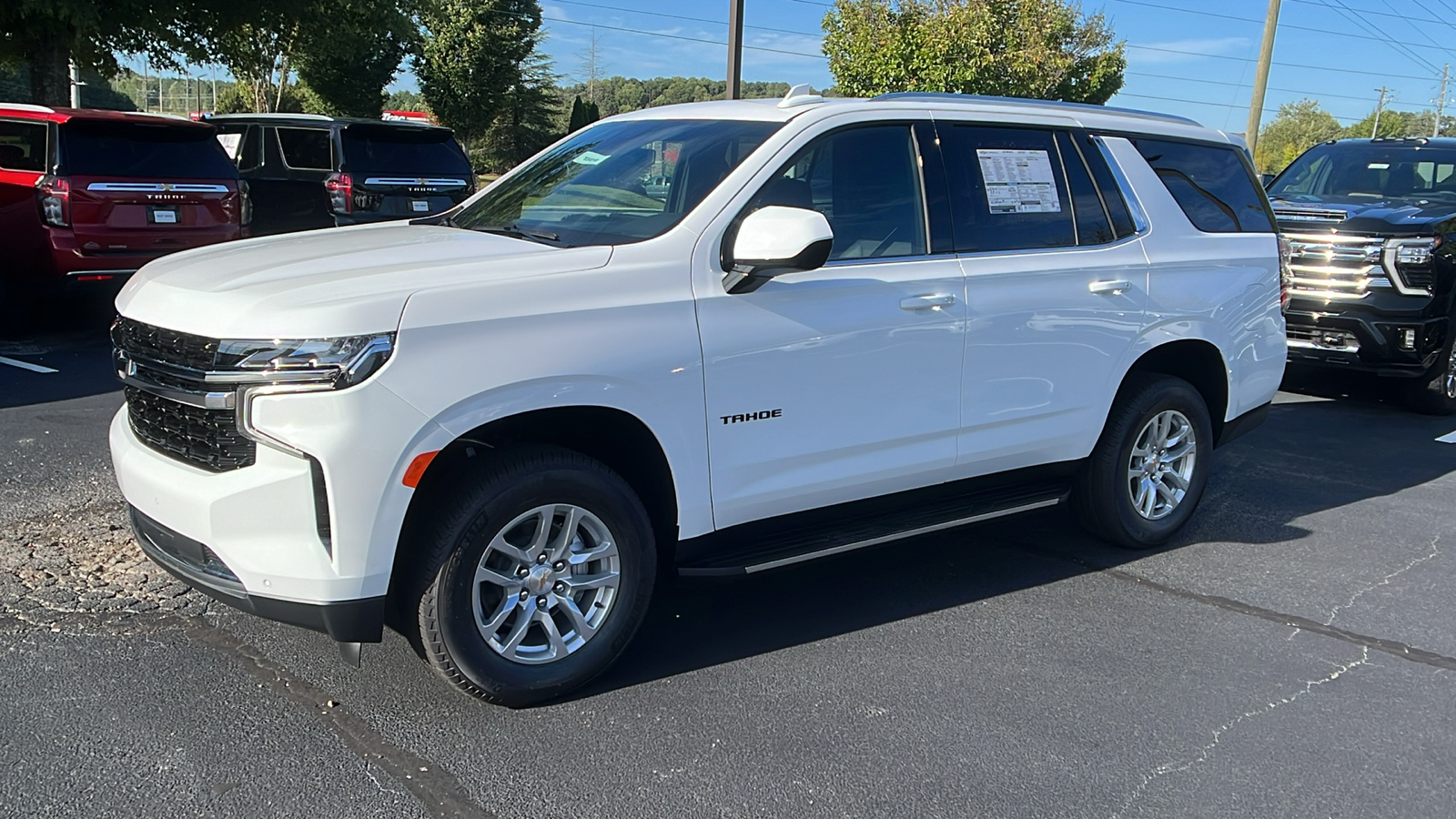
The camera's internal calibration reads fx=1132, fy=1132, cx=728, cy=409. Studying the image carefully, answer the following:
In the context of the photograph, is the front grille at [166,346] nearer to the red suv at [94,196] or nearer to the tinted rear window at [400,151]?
the red suv at [94,196]

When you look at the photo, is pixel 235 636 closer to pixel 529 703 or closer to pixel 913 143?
pixel 529 703

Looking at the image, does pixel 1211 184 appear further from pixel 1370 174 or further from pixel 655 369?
pixel 1370 174

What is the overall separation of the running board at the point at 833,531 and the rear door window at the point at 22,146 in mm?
→ 7898

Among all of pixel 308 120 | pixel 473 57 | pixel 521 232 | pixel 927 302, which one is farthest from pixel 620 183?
pixel 473 57

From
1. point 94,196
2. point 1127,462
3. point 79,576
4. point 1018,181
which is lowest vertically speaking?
point 79,576

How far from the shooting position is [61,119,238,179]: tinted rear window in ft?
29.2

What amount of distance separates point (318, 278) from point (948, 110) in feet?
8.29

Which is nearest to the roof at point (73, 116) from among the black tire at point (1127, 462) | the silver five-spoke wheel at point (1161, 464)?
the black tire at point (1127, 462)

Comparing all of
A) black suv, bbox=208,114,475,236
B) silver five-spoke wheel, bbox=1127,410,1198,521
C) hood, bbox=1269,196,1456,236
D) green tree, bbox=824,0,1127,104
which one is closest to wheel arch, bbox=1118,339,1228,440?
silver five-spoke wheel, bbox=1127,410,1198,521

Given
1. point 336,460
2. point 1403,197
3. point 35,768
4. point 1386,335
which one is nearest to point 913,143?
point 336,460

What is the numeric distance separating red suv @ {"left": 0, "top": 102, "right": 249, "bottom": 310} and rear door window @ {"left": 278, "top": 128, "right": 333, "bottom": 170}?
12.1 ft

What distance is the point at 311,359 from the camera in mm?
3025

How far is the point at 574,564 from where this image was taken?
3.56 metres

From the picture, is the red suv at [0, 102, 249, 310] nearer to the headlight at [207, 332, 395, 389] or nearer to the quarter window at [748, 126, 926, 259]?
the headlight at [207, 332, 395, 389]
